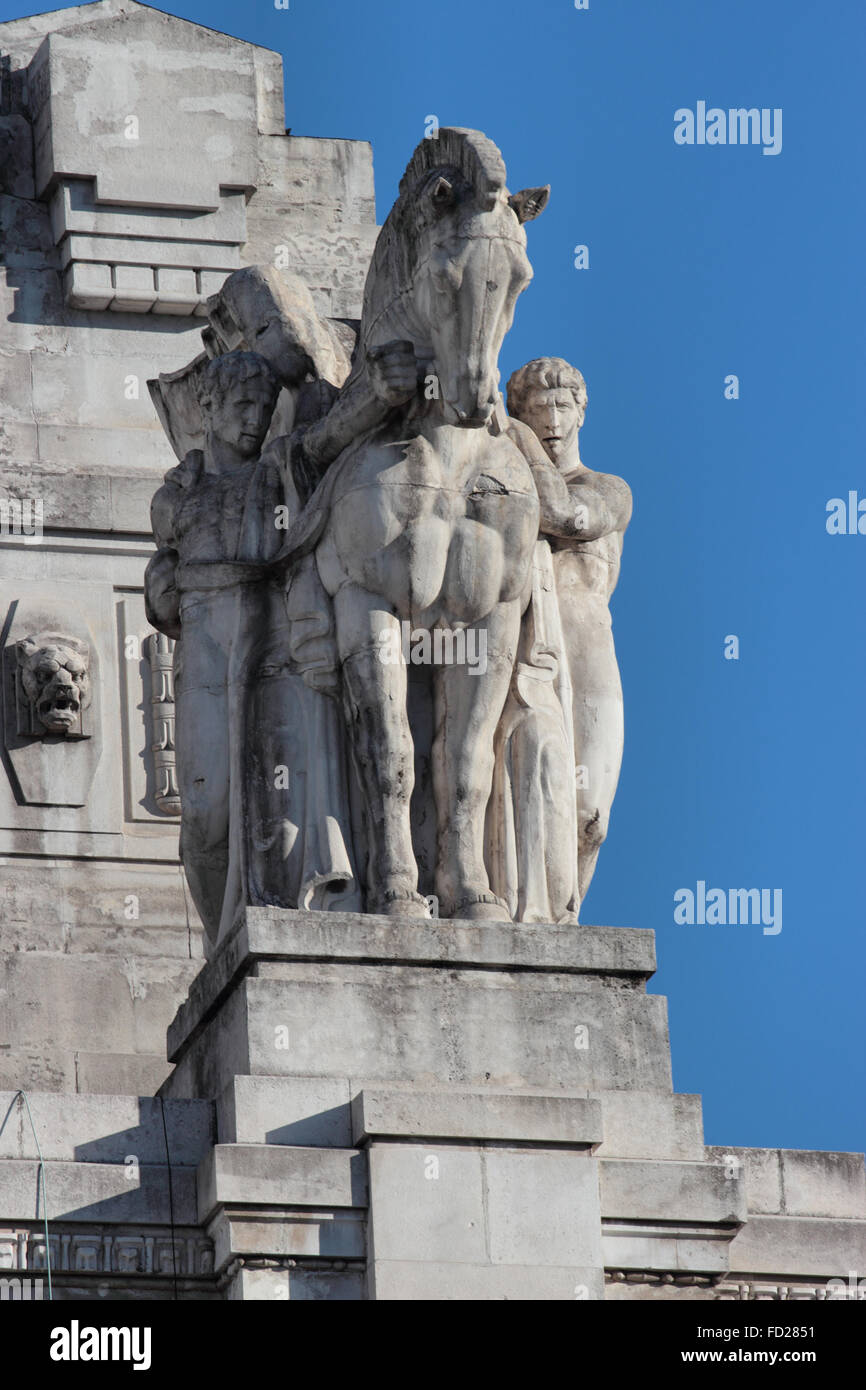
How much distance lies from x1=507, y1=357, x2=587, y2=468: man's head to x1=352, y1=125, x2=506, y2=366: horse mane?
1117 millimetres

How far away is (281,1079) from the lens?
16.2 m

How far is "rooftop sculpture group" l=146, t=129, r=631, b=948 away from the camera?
17.4m

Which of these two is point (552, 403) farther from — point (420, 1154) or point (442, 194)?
point (420, 1154)

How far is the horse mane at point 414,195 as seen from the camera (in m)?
17.3

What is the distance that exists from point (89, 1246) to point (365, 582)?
3781mm

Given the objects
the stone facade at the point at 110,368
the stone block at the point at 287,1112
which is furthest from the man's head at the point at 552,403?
the stone block at the point at 287,1112

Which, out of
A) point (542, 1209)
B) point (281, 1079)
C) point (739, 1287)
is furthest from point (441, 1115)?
point (739, 1287)

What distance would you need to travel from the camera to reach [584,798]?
1844cm

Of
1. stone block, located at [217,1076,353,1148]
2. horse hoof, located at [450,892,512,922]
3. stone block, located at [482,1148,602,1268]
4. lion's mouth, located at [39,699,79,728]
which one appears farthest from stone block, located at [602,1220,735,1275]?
lion's mouth, located at [39,699,79,728]

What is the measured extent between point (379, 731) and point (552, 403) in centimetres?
249

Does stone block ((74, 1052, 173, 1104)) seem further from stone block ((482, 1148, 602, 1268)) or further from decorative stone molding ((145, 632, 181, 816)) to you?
stone block ((482, 1148, 602, 1268))

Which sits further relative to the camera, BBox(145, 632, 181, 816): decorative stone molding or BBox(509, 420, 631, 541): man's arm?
BBox(145, 632, 181, 816): decorative stone molding
